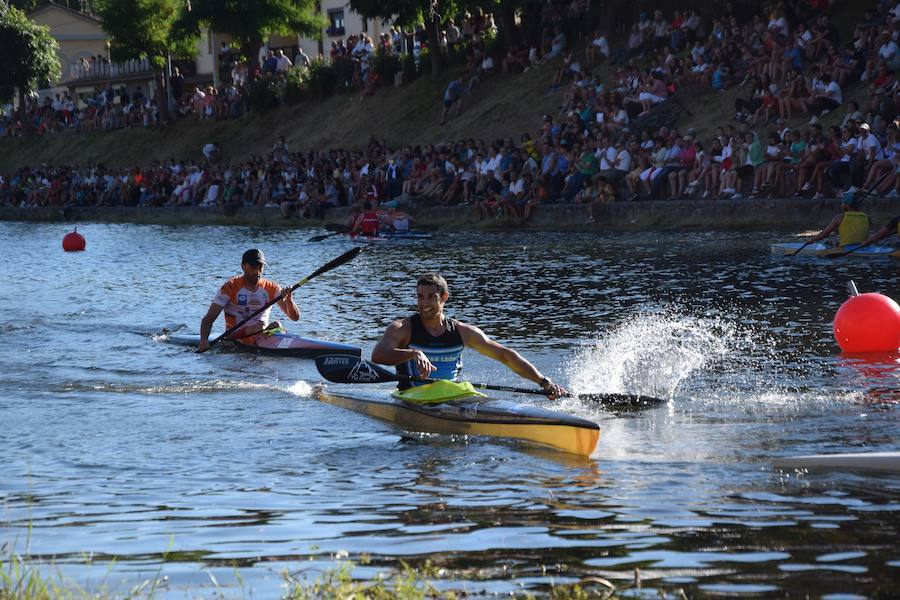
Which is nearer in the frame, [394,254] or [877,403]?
[877,403]

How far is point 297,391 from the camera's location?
483 inches

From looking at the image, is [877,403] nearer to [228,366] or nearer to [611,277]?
[228,366]

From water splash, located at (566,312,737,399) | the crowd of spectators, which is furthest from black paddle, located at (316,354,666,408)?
the crowd of spectators

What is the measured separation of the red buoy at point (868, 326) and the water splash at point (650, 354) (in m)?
1.23

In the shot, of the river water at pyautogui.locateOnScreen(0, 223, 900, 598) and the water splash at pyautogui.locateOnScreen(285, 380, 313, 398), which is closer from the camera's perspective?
the river water at pyautogui.locateOnScreen(0, 223, 900, 598)

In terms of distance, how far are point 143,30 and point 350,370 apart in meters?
51.4

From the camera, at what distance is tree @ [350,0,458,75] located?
40406 mm

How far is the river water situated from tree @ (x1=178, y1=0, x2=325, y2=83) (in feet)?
114

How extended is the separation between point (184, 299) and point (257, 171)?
20.0 metres

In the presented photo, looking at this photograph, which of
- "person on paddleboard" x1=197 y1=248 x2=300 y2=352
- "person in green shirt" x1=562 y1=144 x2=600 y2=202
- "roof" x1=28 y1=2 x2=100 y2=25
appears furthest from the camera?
"roof" x1=28 y1=2 x2=100 y2=25

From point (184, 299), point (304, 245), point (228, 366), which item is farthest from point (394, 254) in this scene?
point (228, 366)

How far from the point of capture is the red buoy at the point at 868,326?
12539 millimetres

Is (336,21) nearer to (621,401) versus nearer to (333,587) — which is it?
(621,401)

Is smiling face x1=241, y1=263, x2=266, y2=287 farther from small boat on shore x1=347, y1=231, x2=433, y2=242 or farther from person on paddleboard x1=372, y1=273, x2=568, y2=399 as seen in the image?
small boat on shore x1=347, y1=231, x2=433, y2=242
